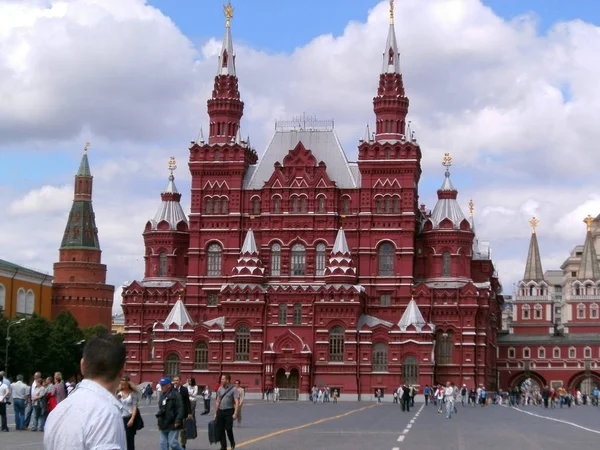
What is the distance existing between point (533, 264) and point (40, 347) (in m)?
79.9

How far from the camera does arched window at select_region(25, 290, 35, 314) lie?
123 metres

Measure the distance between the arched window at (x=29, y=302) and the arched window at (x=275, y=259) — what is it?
43.8 metres

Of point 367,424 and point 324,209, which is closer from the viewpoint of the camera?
point 367,424

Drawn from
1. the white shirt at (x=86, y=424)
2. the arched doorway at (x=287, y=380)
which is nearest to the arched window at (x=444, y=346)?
Result: the arched doorway at (x=287, y=380)

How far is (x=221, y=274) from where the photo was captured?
301 ft

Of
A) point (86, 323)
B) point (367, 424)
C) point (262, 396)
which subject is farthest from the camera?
point (86, 323)

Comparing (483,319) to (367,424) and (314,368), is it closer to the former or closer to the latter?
(314,368)

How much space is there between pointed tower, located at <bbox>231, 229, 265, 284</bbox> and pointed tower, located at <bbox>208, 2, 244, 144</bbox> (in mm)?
10583

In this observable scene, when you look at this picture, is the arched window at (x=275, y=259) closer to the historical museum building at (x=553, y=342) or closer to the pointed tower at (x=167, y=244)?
the pointed tower at (x=167, y=244)

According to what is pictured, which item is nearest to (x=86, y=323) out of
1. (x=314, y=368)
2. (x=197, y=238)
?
(x=197, y=238)

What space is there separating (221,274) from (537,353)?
160 feet

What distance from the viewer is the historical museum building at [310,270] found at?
85.5 metres

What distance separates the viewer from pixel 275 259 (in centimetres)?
9100

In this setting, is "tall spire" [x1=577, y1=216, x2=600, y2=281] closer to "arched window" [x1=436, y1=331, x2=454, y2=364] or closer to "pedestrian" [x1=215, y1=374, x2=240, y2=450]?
"arched window" [x1=436, y1=331, x2=454, y2=364]
